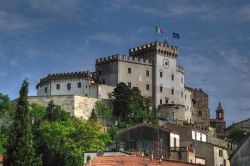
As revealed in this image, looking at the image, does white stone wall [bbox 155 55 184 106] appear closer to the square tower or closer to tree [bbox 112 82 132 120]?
the square tower

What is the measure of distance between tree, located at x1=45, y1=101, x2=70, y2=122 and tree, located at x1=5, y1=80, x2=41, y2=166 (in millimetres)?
51409

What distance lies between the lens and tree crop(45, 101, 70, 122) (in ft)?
360

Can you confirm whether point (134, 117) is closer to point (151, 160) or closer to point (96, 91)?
point (96, 91)

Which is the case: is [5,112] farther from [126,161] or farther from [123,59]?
[126,161]

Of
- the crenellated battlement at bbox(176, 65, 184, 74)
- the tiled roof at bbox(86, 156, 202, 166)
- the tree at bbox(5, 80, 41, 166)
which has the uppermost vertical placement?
the crenellated battlement at bbox(176, 65, 184, 74)

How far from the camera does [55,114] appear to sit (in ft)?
363

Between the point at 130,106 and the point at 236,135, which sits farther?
the point at 130,106

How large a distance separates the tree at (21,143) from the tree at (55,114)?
51409 millimetres

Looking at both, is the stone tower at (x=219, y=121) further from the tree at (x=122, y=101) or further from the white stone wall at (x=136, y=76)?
the tree at (x=122, y=101)

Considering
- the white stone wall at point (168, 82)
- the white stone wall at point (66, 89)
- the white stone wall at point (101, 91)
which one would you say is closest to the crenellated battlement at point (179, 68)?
the white stone wall at point (168, 82)

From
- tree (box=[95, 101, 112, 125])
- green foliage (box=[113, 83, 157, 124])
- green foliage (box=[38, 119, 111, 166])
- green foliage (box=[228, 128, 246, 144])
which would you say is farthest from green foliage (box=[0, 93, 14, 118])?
green foliage (box=[228, 128, 246, 144])

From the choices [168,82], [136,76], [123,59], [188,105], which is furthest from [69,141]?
[188,105]

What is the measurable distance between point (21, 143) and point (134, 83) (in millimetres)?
77670

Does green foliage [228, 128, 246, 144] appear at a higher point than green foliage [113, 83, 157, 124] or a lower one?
lower
